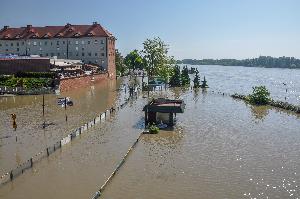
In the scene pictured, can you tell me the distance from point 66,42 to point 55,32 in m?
5.68

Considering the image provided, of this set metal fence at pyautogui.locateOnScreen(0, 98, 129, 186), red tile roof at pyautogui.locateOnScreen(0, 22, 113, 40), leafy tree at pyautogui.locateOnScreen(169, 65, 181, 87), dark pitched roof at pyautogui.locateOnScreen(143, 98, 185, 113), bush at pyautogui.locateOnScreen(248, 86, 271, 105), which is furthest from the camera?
red tile roof at pyautogui.locateOnScreen(0, 22, 113, 40)

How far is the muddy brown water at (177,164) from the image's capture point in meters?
23.4

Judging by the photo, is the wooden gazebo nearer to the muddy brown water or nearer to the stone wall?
the muddy brown water

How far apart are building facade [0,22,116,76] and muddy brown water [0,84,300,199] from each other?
66400 millimetres

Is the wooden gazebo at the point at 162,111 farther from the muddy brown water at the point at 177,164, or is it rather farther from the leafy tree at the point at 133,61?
the leafy tree at the point at 133,61

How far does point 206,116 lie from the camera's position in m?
51.4

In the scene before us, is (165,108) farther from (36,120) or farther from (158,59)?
(158,59)

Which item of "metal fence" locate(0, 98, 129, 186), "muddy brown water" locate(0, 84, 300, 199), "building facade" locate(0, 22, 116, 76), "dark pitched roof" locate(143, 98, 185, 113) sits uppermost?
"building facade" locate(0, 22, 116, 76)

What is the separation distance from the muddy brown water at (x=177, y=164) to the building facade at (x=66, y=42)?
66400mm

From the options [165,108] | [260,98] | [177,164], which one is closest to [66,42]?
[260,98]

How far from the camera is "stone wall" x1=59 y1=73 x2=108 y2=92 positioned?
236 feet

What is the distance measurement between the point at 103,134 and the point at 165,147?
748 centimetres

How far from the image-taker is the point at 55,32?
4390 inches

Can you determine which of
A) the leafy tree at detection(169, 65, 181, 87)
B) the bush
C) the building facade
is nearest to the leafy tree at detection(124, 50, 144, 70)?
the building facade
